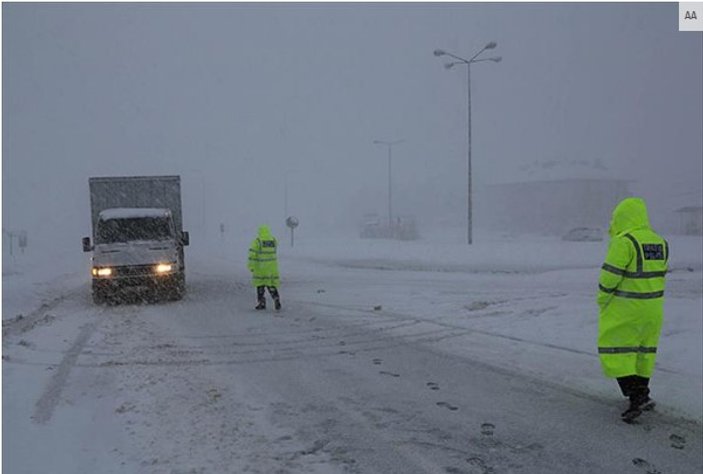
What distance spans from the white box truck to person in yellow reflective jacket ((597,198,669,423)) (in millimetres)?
10690

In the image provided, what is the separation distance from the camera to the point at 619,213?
5406mm

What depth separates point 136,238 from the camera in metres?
14.7

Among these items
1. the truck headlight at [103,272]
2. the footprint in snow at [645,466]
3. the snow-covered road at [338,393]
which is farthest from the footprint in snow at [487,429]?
the truck headlight at [103,272]

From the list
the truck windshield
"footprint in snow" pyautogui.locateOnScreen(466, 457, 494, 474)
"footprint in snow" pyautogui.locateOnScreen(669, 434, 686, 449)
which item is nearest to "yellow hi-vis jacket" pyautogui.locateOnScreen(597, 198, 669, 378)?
"footprint in snow" pyautogui.locateOnScreen(669, 434, 686, 449)

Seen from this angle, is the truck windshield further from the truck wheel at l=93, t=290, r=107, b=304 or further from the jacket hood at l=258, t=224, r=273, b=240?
the jacket hood at l=258, t=224, r=273, b=240

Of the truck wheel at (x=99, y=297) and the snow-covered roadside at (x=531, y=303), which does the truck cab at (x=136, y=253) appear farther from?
the snow-covered roadside at (x=531, y=303)

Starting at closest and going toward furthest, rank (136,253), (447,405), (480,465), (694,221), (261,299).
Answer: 1. (480,465)
2. (447,405)
3. (261,299)
4. (136,253)
5. (694,221)

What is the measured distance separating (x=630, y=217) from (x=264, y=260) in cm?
811

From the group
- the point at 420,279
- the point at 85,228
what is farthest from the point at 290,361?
the point at 85,228

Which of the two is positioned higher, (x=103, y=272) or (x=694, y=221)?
(x=103, y=272)

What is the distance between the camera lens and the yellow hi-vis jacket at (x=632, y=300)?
16.9 ft

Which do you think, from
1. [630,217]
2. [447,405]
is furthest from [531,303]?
[630,217]

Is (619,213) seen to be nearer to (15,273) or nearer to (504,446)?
(504,446)

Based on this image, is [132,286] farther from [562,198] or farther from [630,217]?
[562,198]
